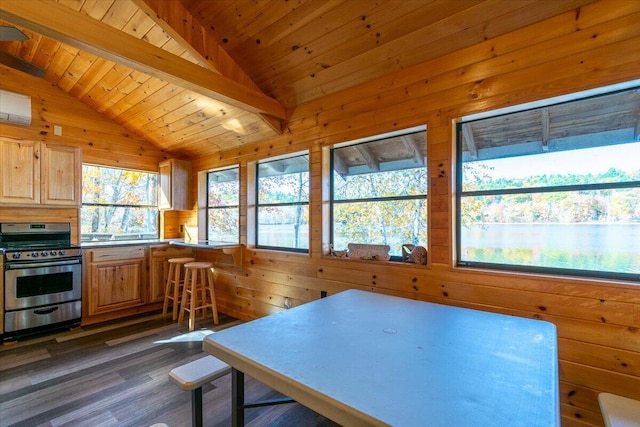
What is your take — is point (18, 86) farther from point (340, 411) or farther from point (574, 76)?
point (574, 76)

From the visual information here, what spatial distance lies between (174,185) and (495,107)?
4148 millimetres

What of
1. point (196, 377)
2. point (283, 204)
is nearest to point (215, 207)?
point (283, 204)

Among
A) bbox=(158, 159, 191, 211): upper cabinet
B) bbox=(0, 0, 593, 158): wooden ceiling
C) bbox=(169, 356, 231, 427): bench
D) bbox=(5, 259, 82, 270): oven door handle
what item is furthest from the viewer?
bbox=(158, 159, 191, 211): upper cabinet

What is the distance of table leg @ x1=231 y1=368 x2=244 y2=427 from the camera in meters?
1.33

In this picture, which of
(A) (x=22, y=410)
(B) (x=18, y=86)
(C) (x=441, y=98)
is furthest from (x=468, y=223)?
(B) (x=18, y=86)

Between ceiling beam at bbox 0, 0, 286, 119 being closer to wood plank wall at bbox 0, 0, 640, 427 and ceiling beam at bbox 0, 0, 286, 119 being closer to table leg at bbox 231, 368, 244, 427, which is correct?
wood plank wall at bbox 0, 0, 640, 427

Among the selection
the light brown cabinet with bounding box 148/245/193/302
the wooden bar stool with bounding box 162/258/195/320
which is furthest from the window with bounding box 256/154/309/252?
the light brown cabinet with bounding box 148/245/193/302

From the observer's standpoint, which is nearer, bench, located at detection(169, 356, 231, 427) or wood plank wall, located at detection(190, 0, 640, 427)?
bench, located at detection(169, 356, 231, 427)

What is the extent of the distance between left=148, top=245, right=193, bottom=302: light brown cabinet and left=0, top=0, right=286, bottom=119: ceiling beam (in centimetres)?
256

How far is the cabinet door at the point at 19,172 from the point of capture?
3.21 meters

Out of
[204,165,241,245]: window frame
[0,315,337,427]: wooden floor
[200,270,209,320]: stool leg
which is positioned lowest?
[0,315,337,427]: wooden floor

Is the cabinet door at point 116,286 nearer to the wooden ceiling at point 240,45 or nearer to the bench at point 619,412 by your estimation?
the wooden ceiling at point 240,45

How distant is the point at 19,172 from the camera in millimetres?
3295

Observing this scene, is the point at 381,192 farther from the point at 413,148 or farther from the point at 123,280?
the point at 123,280
